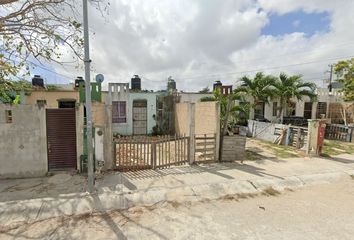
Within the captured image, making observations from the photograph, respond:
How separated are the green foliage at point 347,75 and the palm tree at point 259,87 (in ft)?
13.5

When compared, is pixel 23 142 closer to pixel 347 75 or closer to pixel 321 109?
pixel 347 75

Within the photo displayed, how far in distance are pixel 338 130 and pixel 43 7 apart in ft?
52.0

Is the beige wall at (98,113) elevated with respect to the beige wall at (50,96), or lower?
lower

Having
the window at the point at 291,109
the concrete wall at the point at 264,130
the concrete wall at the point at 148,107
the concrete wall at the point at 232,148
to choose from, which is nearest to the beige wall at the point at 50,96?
the concrete wall at the point at 148,107

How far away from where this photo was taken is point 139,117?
14.9m

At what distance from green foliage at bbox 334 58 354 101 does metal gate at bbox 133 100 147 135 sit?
41.1 feet

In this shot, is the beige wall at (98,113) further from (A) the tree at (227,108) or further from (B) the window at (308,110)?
(B) the window at (308,110)

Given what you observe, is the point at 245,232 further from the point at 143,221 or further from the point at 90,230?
the point at 90,230

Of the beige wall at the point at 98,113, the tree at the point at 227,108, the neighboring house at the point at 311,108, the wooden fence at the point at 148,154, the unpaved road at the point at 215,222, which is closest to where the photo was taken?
the unpaved road at the point at 215,222

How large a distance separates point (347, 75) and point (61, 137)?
1605cm

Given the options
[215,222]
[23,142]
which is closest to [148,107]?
[23,142]

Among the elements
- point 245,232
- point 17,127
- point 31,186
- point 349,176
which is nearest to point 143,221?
point 245,232

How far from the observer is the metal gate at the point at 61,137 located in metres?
6.31

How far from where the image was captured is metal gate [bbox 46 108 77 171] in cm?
631
